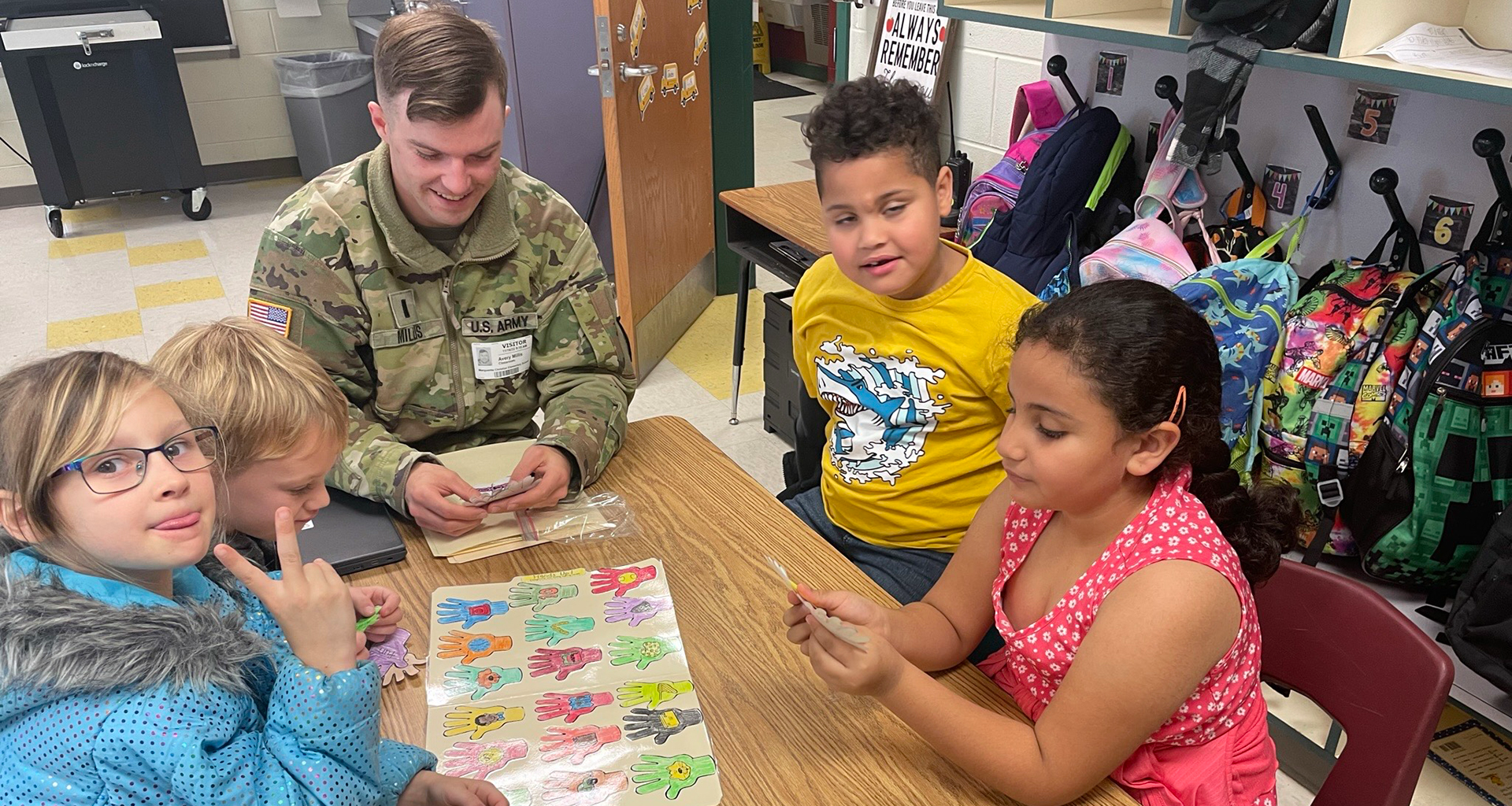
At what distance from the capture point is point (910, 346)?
1486 millimetres

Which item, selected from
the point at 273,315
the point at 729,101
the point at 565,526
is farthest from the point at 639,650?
the point at 729,101

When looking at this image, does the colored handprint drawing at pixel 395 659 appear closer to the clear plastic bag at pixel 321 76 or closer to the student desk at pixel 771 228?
the student desk at pixel 771 228

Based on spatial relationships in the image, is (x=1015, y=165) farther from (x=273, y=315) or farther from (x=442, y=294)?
(x=273, y=315)

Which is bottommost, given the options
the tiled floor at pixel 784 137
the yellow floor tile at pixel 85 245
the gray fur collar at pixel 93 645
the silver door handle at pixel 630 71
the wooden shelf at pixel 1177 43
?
the yellow floor tile at pixel 85 245

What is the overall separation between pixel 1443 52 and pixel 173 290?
448 cm

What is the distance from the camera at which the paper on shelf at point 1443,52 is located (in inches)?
59.5

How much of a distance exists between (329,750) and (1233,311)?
1.79 meters

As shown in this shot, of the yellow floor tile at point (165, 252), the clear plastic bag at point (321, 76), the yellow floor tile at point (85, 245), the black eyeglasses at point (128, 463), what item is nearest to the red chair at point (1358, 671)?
the black eyeglasses at point (128, 463)

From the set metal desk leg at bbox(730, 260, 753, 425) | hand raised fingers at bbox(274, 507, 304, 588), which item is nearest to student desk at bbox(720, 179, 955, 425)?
metal desk leg at bbox(730, 260, 753, 425)

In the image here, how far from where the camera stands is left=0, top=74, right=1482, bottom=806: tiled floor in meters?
3.49

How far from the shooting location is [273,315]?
1422 mm

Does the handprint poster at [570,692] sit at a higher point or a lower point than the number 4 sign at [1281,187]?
lower

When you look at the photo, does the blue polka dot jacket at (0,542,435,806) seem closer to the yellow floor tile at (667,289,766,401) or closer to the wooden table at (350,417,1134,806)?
the wooden table at (350,417,1134,806)

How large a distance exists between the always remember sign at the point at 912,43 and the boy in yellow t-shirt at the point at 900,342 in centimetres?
162
